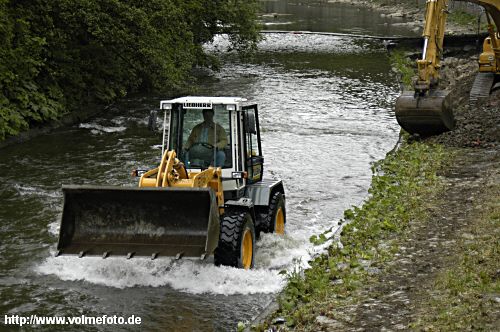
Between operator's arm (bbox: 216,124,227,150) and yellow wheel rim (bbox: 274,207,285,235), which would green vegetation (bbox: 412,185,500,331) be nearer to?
yellow wheel rim (bbox: 274,207,285,235)

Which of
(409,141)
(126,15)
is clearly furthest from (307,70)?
(409,141)

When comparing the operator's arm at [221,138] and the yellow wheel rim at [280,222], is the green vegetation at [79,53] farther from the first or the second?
the operator's arm at [221,138]

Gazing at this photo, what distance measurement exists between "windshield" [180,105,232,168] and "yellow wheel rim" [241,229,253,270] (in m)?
1.33

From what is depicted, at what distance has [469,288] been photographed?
9.19 m

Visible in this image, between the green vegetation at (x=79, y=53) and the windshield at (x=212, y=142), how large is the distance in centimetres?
1147

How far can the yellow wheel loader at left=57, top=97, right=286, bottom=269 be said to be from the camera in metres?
10.7

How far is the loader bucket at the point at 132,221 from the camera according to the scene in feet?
35.0

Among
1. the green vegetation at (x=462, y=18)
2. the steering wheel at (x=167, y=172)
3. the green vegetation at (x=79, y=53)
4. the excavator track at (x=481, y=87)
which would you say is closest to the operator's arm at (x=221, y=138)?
the steering wheel at (x=167, y=172)

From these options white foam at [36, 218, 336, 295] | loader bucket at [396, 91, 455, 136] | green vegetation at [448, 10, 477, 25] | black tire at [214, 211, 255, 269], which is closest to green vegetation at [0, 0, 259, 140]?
loader bucket at [396, 91, 455, 136]

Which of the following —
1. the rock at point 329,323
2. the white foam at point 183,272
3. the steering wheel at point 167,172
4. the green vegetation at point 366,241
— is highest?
the steering wheel at point 167,172

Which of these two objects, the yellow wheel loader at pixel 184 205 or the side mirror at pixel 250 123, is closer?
the yellow wheel loader at pixel 184 205

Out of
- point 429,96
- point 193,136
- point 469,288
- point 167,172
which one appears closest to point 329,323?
point 469,288

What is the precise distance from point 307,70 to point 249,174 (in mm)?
27573

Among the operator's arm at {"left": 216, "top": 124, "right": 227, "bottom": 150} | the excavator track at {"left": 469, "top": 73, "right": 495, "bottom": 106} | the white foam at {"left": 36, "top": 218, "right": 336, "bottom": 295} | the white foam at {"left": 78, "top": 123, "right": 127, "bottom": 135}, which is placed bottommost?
the white foam at {"left": 78, "top": 123, "right": 127, "bottom": 135}
